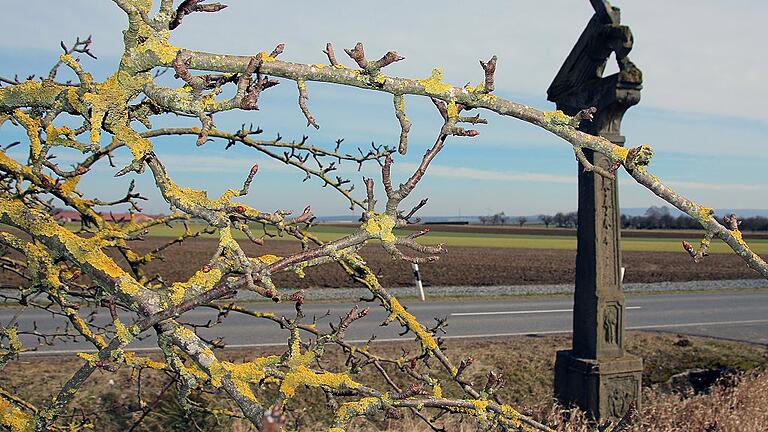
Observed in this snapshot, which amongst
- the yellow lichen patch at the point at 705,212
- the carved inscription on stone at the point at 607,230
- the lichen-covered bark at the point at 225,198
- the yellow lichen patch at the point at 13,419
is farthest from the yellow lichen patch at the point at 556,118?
the carved inscription on stone at the point at 607,230

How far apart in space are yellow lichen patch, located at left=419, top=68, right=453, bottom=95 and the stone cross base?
215 inches

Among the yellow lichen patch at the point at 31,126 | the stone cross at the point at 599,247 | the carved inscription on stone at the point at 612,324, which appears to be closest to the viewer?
the yellow lichen patch at the point at 31,126

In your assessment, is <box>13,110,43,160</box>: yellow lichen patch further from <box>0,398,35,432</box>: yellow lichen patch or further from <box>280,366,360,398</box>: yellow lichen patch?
<box>280,366,360,398</box>: yellow lichen patch

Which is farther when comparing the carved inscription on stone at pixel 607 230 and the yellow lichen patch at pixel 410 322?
the carved inscription on stone at pixel 607 230

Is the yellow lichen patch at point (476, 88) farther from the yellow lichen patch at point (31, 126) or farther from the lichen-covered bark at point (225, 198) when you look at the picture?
the yellow lichen patch at point (31, 126)

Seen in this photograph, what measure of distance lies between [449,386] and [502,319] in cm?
Answer: 625

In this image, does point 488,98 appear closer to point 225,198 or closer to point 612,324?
point 225,198

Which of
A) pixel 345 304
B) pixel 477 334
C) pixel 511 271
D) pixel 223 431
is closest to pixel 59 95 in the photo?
pixel 223 431

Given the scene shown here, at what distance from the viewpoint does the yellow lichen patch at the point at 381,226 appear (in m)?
1.58

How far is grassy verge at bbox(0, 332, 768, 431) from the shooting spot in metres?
5.93

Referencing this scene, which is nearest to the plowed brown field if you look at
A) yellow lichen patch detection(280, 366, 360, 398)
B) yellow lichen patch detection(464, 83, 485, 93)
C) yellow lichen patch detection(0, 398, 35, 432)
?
yellow lichen patch detection(0, 398, 35, 432)

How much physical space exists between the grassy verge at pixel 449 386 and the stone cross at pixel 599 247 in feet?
1.35

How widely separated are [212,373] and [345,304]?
1342cm

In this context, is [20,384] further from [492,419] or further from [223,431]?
[492,419]
